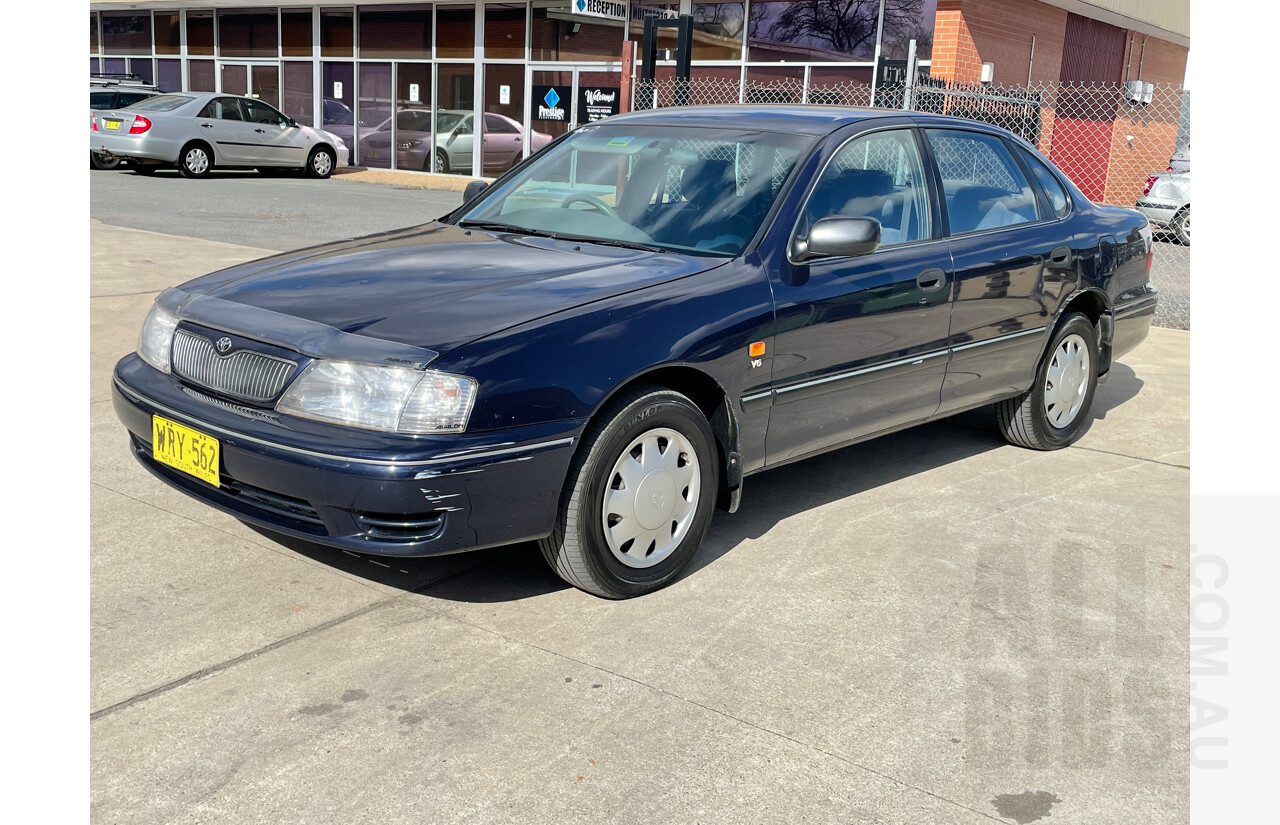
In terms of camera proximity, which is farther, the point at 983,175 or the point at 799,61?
the point at 799,61

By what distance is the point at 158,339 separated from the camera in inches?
165

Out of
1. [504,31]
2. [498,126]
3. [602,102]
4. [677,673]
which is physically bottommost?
[677,673]

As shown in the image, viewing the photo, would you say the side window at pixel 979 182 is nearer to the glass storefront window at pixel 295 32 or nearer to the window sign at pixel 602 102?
the window sign at pixel 602 102

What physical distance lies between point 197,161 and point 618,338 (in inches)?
808

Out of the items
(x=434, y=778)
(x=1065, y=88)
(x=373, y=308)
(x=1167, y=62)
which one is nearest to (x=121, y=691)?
(x=434, y=778)

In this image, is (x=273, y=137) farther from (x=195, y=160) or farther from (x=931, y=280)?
(x=931, y=280)

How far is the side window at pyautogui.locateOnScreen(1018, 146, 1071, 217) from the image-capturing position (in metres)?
5.96

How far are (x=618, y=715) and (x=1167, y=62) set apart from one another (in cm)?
2862

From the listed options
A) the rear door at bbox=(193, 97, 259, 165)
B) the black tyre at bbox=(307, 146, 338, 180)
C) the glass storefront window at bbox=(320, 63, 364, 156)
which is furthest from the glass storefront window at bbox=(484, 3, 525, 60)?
the rear door at bbox=(193, 97, 259, 165)

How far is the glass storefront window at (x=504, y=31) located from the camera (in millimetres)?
23062

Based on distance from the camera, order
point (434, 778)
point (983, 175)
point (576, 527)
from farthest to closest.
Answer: point (983, 175) < point (576, 527) < point (434, 778)

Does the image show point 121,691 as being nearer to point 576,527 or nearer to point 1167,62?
point 576,527

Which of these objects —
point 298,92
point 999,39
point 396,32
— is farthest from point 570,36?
point 298,92

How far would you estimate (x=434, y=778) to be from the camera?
2.90 meters
